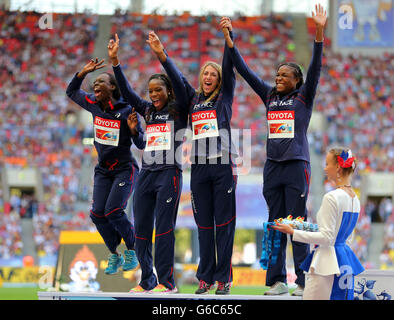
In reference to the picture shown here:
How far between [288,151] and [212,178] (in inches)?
27.3

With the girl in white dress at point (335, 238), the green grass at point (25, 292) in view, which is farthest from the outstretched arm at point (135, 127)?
the green grass at point (25, 292)

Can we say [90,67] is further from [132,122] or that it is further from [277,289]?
[277,289]

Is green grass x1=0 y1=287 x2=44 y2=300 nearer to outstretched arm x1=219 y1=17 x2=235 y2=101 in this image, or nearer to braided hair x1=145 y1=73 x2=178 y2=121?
braided hair x1=145 y1=73 x2=178 y2=121

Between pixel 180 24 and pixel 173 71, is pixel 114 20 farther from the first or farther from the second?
pixel 173 71

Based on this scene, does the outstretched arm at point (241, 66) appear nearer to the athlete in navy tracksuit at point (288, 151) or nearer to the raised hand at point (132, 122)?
the athlete in navy tracksuit at point (288, 151)

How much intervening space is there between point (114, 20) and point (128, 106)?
2048 centimetres

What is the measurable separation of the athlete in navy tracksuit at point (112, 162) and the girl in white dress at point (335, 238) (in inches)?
83.0

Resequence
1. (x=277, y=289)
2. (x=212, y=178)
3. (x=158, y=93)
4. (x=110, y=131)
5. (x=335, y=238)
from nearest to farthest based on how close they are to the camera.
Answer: (x=335, y=238) < (x=277, y=289) < (x=212, y=178) < (x=158, y=93) < (x=110, y=131)

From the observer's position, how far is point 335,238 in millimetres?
3887

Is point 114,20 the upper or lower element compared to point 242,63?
upper

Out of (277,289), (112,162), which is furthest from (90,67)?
(277,289)

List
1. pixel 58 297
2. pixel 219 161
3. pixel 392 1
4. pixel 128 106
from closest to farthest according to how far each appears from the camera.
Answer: pixel 58 297
pixel 219 161
pixel 128 106
pixel 392 1
